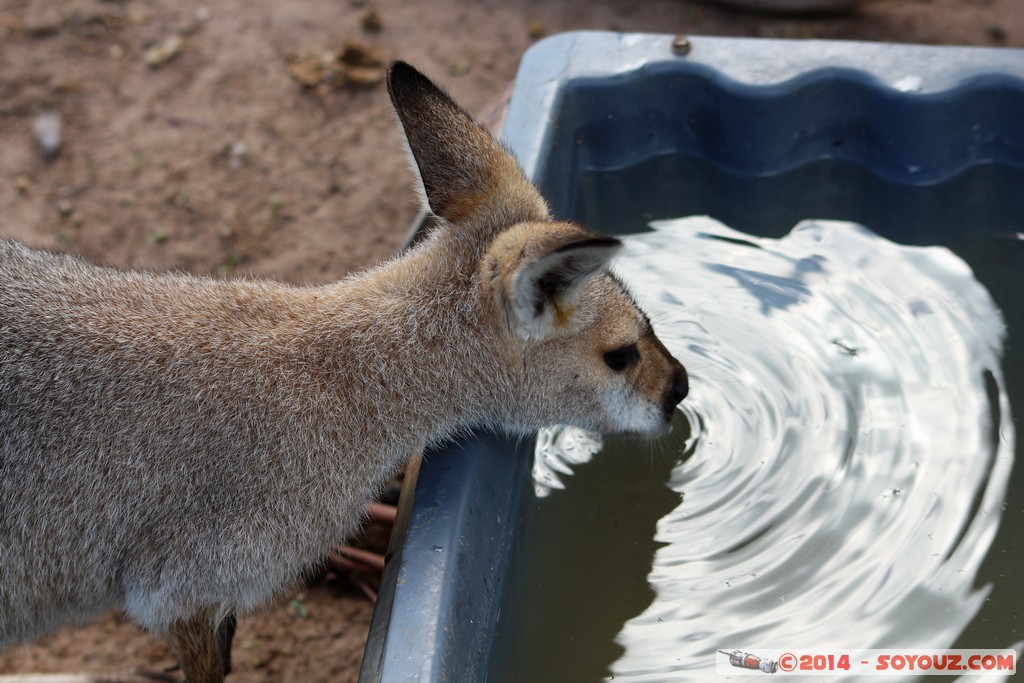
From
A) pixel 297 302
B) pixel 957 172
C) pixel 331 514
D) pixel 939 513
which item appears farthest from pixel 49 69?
pixel 939 513

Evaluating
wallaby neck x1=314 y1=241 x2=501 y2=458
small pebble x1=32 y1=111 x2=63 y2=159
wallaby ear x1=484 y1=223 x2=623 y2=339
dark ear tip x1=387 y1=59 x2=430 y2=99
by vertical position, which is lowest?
small pebble x1=32 y1=111 x2=63 y2=159

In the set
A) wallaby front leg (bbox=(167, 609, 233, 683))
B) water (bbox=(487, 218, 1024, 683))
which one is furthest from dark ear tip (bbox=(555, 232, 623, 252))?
wallaby front leg (bbox=(167, 609, 233, 683))

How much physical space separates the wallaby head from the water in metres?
0.34

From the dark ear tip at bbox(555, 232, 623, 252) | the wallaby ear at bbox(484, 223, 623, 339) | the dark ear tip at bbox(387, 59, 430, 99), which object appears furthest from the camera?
the dark ear tip at bbox(387, 59, 430, 99)

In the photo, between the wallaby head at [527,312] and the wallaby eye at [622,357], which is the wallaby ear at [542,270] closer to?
the wallaby head at [527,312]

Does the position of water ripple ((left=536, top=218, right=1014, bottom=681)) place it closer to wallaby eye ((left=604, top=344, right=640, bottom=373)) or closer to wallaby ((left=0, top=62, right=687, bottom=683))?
wallaby eye ((left=604, top=344, right=640, bottom=373))

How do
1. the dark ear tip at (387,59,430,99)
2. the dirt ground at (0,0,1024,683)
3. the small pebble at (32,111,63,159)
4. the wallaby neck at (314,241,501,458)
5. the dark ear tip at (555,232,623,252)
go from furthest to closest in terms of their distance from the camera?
the small pebble at (32,111,63,159), the dirt ground at (0,0,1024,683), the dark ear tip at (387,59,430,99), the wallaby neck at (314,241,501,458), the dark ear tip at (555,232,623,252)

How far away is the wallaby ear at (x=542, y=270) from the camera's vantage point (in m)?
2.47

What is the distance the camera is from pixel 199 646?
3.09m

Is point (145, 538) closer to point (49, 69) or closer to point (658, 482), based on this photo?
point (658, 482)

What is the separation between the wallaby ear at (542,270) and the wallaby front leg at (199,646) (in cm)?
128

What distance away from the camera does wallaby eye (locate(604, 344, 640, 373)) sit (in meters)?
3.07

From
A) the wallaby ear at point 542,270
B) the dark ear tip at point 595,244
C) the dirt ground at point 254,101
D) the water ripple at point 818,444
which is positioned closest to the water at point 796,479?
the water ripple at point 818,444

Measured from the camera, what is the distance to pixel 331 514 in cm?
289
